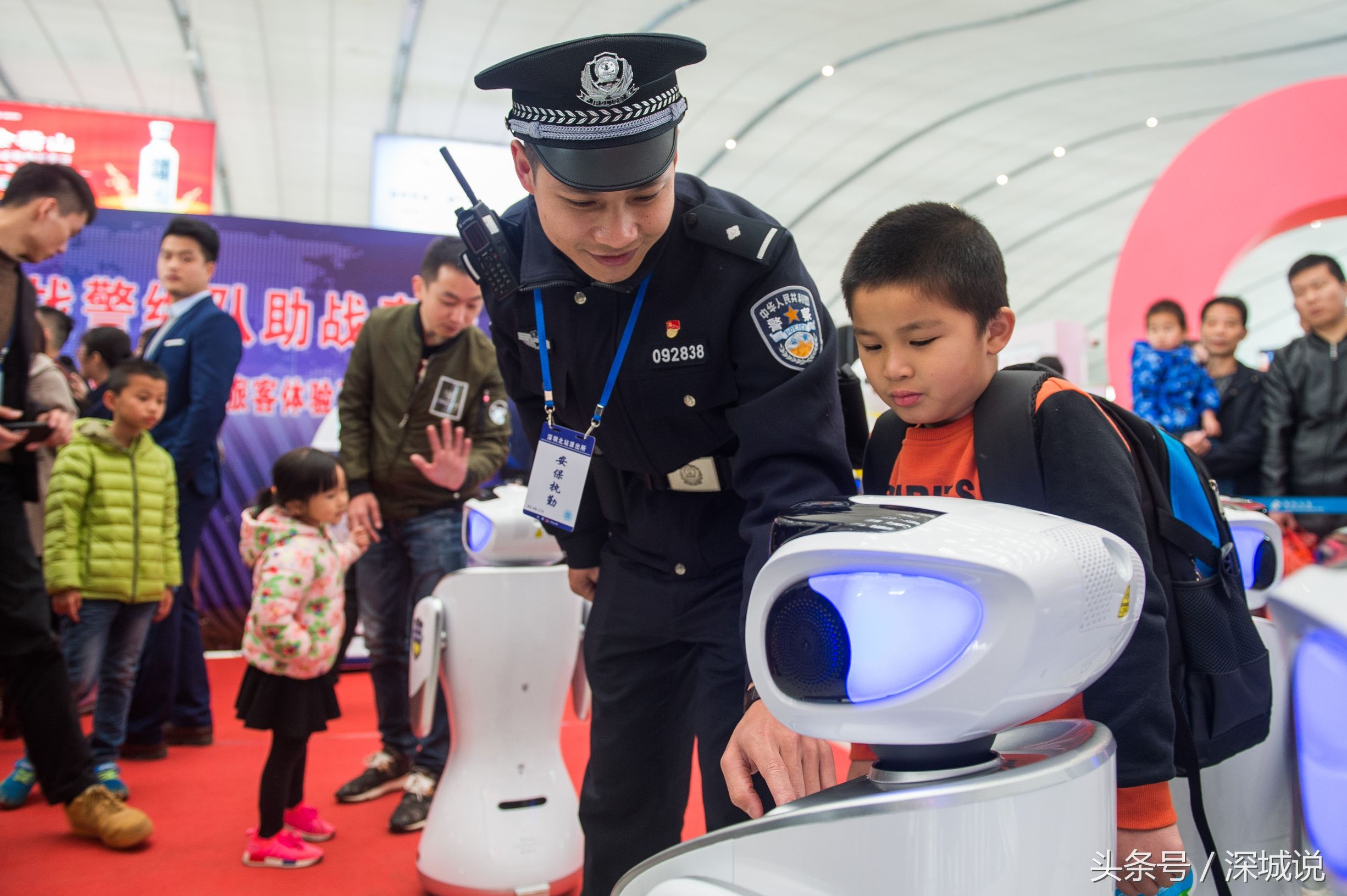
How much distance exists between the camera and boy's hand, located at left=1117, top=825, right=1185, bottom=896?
913 millimetres

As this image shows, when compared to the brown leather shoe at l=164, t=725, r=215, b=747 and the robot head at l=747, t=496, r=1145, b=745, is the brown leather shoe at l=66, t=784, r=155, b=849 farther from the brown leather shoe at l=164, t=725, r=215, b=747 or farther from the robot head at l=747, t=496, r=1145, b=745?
the robot head at l=747, t=496, r=1145, b=745

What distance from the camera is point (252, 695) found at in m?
2.36

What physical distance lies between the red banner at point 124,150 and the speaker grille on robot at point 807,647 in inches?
312

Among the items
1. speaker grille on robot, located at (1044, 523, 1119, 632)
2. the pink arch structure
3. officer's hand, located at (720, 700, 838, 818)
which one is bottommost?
officer's hand, located at (720, 700, 838, 818)

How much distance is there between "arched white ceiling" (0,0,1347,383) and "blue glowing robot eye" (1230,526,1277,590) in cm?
430

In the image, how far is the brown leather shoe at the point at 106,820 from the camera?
7.74 ft

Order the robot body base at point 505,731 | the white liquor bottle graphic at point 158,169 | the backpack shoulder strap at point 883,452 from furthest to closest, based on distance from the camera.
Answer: the white liquor bottle graphic at point 158,169, the robot body base at point 505,731, the backpack shoulder strap at point 883,452

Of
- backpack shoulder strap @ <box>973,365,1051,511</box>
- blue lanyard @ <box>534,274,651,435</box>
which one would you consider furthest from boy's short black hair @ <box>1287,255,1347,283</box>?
blue lanyard @ <box>534,274,651,435</box>

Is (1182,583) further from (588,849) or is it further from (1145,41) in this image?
(1145,41)

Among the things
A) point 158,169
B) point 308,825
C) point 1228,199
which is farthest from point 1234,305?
point 158,169

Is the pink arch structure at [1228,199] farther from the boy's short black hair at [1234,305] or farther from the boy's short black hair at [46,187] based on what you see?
the boy's short black hair at [46,187]

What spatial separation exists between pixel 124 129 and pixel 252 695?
22.2 ft

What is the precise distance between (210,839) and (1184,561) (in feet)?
7.93

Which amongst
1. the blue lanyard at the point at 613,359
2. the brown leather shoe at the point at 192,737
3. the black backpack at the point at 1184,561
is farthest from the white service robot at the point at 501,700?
the brown leather shoe at the point at 192,737
